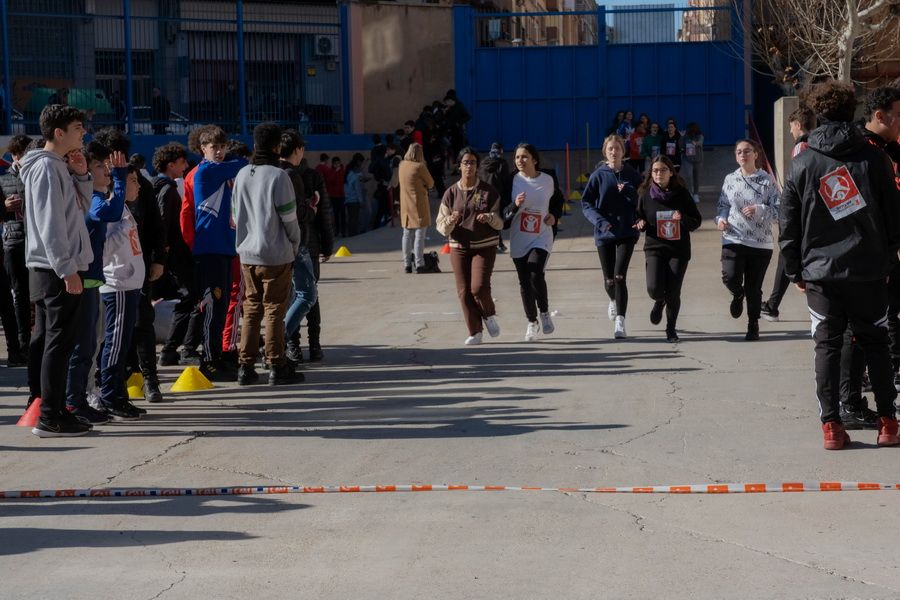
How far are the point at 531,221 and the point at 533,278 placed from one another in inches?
21.1

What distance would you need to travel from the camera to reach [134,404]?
367 inches

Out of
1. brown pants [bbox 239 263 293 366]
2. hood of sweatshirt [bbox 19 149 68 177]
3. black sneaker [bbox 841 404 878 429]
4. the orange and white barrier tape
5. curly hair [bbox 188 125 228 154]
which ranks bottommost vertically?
the orange and white barrier tape

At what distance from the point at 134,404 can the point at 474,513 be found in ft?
13.1

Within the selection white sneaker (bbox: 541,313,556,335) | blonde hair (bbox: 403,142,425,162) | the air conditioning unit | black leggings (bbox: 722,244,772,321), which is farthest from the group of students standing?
the air conditioning unit

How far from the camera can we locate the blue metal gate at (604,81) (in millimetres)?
34250

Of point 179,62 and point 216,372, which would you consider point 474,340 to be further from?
point 179,62

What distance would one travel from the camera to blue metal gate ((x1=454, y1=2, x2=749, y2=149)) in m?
34.2

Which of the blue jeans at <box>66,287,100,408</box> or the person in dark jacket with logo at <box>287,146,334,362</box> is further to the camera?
the person in dark jacket with logo at <box>287,146,334,362</box>

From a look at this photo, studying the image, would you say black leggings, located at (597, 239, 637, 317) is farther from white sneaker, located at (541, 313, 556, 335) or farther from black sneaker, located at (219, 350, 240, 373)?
black sneaker, located at (219, 350, 240, 373)

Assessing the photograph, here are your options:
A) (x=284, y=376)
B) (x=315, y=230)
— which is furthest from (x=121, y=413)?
(x=315, y=230)

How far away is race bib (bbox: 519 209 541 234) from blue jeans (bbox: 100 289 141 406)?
13.7ft

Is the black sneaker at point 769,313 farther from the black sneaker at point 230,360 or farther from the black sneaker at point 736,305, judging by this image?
the black sneaker at point 230,360

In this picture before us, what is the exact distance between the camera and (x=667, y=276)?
1173 cm

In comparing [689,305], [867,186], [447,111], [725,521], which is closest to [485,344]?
[689,305]
